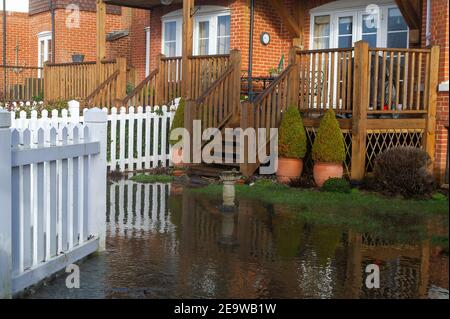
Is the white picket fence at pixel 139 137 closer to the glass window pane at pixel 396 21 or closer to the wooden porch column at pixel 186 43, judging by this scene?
the wooden porch column at pixel 186 43

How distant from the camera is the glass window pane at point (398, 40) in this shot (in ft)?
44.7

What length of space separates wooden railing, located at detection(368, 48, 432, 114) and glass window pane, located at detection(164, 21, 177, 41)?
27.0 ft

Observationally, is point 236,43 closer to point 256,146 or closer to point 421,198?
point 256,146

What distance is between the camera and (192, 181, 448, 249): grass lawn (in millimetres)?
8039

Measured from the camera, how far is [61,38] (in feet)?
79.2

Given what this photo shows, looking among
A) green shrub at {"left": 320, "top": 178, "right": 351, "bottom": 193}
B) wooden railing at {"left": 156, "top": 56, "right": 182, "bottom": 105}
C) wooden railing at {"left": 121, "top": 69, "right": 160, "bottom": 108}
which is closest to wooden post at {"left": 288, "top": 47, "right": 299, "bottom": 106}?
green shrub at {"left": 320, "top": 178, "right": 351, "bottom": 193}

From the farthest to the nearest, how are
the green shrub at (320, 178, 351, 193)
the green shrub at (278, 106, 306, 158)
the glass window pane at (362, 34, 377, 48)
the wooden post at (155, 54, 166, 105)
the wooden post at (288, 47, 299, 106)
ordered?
the wooden post at (155, 54, 166, 105) → the glass window pane at (362, 34, 377, 48) → the wooden post at (288, 47, 299, 106) → the green shrub at (278, 106, 306, 158) → the green shrub at (320, 178, 351, 193)

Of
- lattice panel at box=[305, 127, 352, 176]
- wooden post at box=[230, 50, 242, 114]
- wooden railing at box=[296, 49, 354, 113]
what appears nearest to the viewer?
wooden railing at box=[296, 49, 354, 113]

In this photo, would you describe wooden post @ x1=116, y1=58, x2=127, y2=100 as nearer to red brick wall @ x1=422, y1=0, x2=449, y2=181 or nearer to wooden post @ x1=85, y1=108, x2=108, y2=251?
red brick wall @ x1=422, y1=0, x2=449, y2=181

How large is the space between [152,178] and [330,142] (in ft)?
11.5

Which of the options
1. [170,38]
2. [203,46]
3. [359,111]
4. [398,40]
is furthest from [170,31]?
[359,111]

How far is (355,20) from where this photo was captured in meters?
14.7

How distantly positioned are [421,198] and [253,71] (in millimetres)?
7008

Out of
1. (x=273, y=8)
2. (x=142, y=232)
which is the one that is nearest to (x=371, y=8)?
(x=273, y=8)
